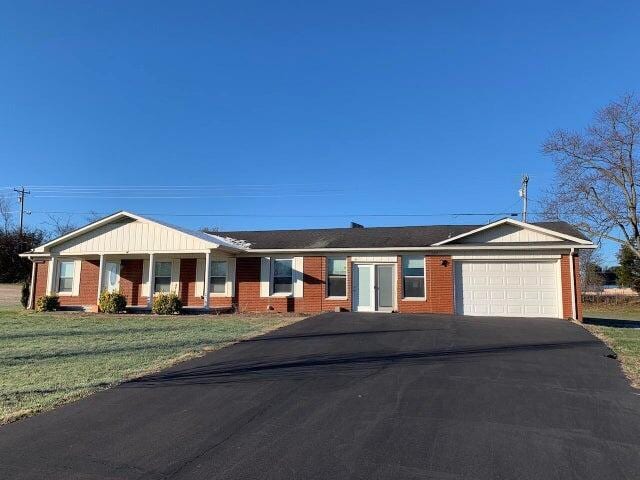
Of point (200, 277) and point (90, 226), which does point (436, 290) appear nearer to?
point (200, 277)

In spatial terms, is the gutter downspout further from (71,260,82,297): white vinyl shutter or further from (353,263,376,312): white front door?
(71,260,82,297): white vinyl shutter

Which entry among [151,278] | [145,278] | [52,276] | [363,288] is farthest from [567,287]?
[52,276]

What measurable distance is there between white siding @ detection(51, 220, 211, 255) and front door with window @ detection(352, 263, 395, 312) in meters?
6.29

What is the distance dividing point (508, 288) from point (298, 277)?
8.27 meters

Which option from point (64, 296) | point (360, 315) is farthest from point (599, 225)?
point (64, 296)

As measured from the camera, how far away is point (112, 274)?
23.5 meters

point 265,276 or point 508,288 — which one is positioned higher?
point 265,276

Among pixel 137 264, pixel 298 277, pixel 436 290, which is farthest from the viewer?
pixel 137 264

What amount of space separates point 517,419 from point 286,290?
16.1 meters

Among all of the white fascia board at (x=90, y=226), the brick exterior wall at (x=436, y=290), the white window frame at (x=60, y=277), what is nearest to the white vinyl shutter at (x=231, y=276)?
the white fascia board at (x=90, y=226)

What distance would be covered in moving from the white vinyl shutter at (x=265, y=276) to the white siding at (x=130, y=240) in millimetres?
2669

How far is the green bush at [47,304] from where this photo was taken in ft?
72.1

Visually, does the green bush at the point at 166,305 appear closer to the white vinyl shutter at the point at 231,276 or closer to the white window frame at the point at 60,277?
the white vinyl shutter at the point at 231,276

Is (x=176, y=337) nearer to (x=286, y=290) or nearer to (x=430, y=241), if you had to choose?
(x=286, y=290)
